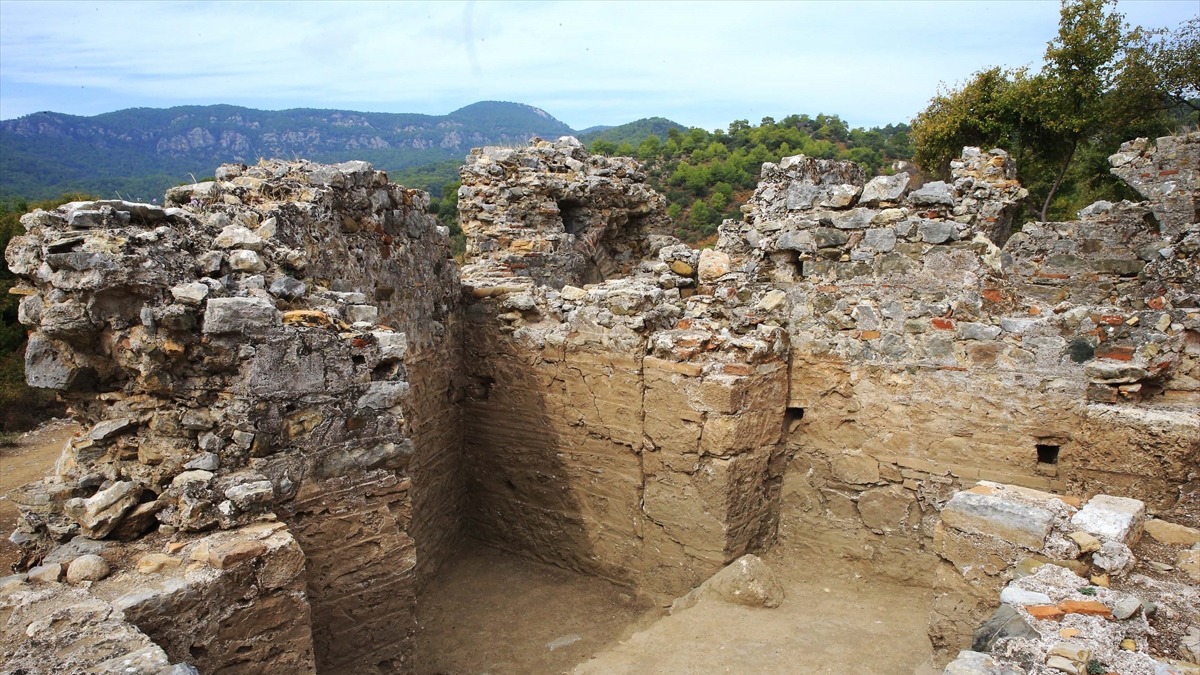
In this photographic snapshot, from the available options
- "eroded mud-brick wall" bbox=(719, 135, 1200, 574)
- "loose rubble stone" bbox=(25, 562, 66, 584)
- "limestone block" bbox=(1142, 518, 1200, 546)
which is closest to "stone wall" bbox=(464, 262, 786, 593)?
"eroded mud-brick wall" bbox=(719, 135, 1200, 574)

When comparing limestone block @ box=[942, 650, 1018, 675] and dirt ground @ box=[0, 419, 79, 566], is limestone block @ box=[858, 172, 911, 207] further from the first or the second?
dirt ground @ box=[0, 419, 79, 566]

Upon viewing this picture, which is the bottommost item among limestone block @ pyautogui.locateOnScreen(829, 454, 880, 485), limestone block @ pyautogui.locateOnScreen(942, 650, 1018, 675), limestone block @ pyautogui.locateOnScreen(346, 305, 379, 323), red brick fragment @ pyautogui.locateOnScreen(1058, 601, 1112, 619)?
limestone block @ pyautogui.locateOnScreen(829, 454, 880, 485)

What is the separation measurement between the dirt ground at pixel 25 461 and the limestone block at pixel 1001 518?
8.23 meters

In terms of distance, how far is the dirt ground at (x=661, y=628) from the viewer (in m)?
4.96

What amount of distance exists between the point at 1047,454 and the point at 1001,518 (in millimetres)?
2140

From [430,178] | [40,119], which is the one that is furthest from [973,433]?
[40,119]

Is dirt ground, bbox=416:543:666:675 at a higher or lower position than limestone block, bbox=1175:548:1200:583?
lower

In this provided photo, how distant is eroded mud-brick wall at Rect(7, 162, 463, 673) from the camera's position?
3.56 meters

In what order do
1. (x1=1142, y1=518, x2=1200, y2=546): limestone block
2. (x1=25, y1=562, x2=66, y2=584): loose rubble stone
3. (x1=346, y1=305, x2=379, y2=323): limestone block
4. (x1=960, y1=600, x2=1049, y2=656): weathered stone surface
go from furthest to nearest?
(x1=346, y1=305, x2=379, y2=323): limestone block
(x1=1142, y1=518, x2=1200, y2=546): limestone block
(x1=25, y1=562, x2=66, y2=584): loose rubble stone
(x1=960, y1=600, x2=1049, y2=656): weathered stone surface

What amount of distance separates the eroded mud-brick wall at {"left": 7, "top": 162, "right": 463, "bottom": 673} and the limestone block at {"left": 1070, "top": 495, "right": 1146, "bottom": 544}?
3509 mm

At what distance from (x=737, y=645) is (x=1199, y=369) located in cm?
373

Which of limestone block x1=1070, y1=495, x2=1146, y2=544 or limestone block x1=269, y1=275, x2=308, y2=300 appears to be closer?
limestone block x1=1070, y1=495, x2=1146, y2=544

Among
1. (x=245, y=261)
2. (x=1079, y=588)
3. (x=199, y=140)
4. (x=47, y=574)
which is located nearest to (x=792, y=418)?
(x=1079, y=588)

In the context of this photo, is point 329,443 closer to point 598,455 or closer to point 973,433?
point 598,455
